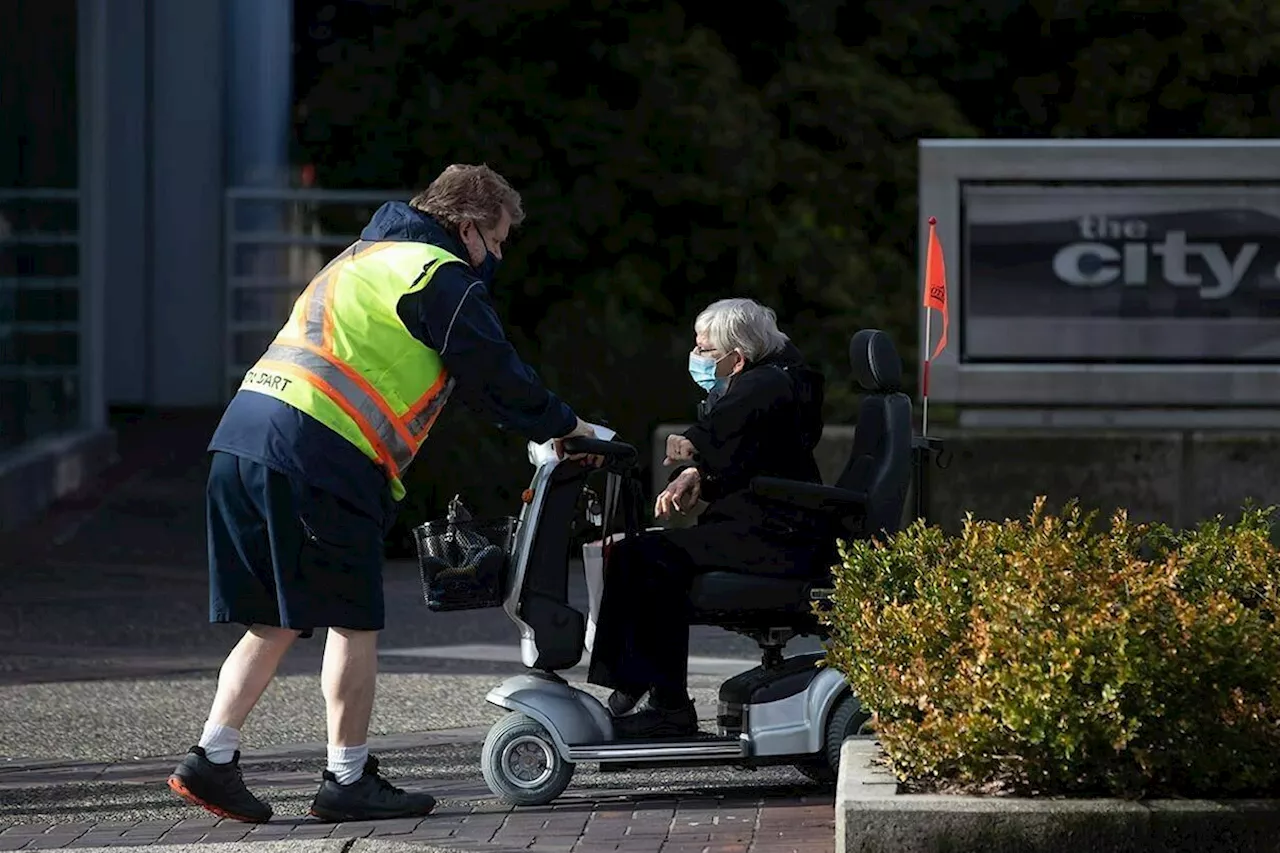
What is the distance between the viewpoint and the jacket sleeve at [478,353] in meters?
6.41

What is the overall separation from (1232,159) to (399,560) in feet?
15.4

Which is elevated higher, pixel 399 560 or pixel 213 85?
pixel 213 85

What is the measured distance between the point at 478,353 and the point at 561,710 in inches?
39.5

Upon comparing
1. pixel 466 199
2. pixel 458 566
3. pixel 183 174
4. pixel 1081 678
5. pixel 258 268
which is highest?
pixel 183 174

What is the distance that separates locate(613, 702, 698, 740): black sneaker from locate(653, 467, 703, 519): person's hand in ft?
1.78

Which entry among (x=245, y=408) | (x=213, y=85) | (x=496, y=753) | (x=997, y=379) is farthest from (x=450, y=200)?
(x=213, y=85)

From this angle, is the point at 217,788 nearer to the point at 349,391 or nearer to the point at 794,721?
the point at 349,391

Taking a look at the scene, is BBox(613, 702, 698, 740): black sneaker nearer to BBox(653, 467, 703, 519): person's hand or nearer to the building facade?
BBox(653, 467, 703, 519): person's hand

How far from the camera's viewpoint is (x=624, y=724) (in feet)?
22.3

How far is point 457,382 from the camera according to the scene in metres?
6.59

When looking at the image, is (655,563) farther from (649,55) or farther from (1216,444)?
(649,55)

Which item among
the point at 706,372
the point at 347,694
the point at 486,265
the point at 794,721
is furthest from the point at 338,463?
the point at 794,721

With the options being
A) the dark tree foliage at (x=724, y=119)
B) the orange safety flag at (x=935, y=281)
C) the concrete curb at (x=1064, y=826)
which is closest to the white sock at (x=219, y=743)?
the concrete curb at (x=1064, y=826)

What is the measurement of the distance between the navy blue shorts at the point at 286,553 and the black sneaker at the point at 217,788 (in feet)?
1.24
